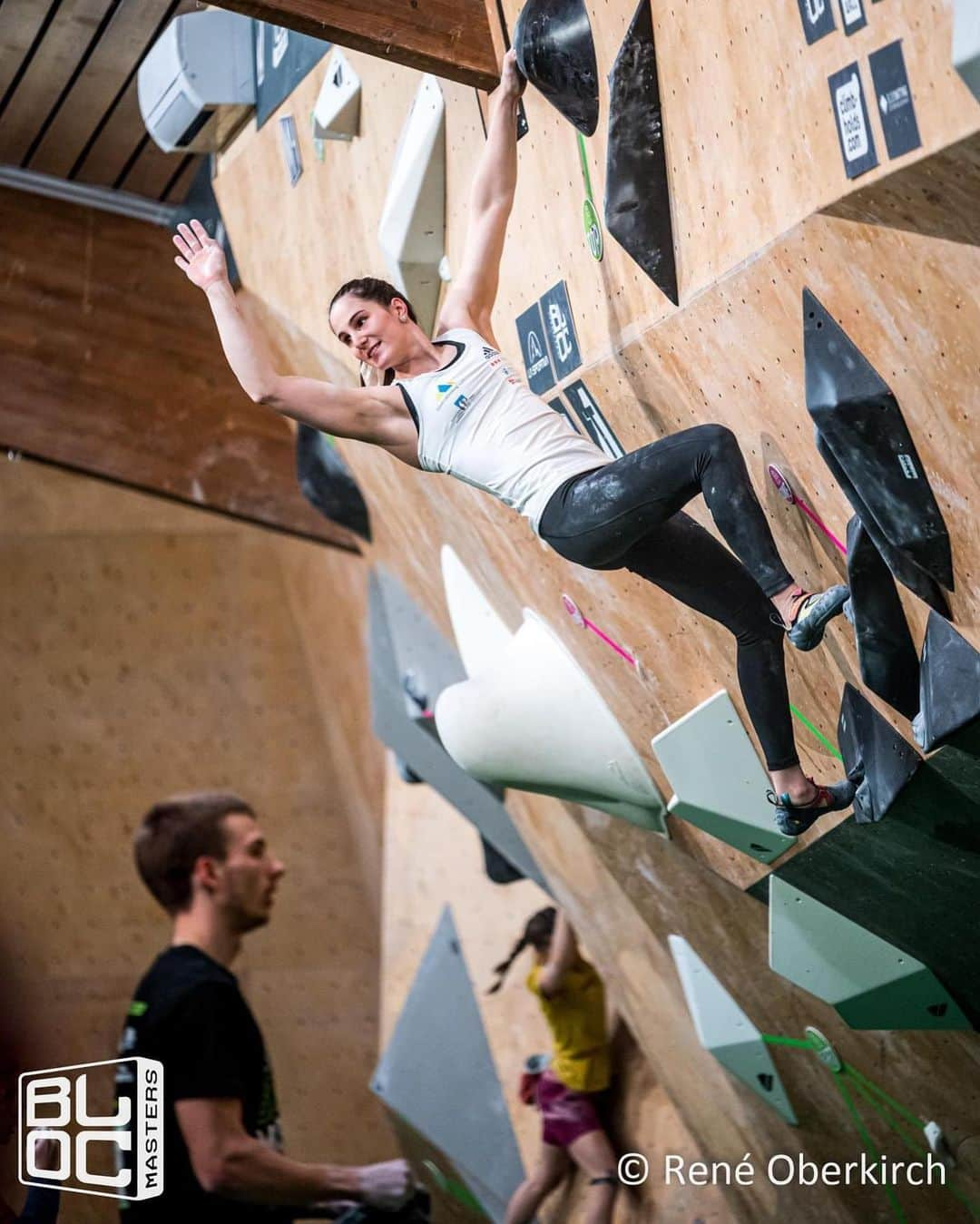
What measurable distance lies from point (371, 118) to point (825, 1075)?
255cm

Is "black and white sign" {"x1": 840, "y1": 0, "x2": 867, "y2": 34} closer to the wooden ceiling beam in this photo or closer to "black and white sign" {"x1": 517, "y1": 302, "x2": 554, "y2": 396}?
the wooden ceiling beam

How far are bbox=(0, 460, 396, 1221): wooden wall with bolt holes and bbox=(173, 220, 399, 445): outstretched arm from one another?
334cm

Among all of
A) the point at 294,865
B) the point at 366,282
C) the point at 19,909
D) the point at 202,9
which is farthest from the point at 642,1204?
the point at 202,9

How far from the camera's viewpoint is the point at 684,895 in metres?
3.91

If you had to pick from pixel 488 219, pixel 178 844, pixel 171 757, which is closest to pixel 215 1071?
pixel 178 844

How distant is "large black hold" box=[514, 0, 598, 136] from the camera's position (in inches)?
96.7

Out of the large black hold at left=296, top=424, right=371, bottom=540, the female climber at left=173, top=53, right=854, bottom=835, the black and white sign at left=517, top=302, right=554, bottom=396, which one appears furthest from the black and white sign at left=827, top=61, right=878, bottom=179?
the large black hold at left=296, top=424, right=371, bottom=540

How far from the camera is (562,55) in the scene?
2.50 metres

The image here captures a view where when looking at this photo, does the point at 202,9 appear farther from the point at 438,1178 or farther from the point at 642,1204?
the point at 438,1178

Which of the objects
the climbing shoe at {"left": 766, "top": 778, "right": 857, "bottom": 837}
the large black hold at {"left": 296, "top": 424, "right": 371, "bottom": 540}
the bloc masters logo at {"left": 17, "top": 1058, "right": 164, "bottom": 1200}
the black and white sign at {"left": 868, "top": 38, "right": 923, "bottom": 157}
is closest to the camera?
the black and white sign at {"left": 868, "top": 38, "right": 923, "bottom": 157}

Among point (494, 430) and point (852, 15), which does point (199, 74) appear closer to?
point (494, 430)

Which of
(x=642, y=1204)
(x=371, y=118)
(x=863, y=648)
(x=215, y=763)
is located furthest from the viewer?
(x=215, y=763)

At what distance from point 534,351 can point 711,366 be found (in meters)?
0.52

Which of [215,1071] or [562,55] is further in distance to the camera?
[215,1071]
